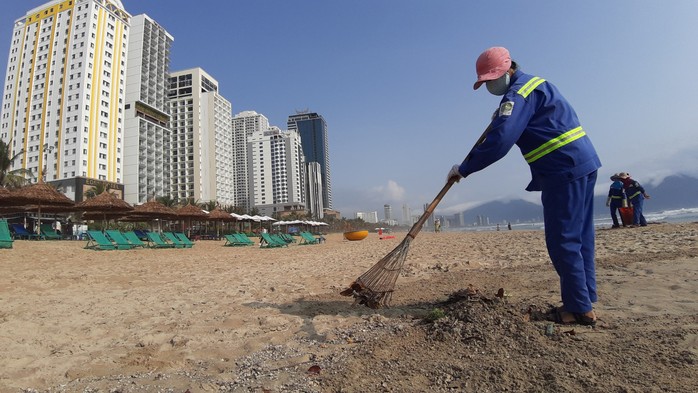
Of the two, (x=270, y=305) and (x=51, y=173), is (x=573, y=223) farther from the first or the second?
(x=51, y=173)

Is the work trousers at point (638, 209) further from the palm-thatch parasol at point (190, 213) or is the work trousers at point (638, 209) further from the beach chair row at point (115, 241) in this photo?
the palm-thatch parasol at point (190, 213)

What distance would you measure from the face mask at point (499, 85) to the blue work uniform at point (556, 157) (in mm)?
76

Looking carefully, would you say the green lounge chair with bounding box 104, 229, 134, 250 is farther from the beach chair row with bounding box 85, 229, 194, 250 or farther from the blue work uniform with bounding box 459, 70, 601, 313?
A: the blue work uniform with bounding box 459, 70, 601, 313

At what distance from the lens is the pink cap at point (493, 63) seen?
2877 millimetres

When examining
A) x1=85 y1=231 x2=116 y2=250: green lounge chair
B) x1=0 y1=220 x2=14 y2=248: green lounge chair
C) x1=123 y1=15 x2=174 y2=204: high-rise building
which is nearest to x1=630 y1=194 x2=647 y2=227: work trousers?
x1=85 y1=231 x2=116 y2=250: green lounge chair

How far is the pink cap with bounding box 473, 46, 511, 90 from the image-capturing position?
113 inches

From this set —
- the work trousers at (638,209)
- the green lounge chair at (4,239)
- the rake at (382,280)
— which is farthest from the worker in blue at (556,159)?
the green lounge chair at (4,239)

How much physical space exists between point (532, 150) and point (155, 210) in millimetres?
23778

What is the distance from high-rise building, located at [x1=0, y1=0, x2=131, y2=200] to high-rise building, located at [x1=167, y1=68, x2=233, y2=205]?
76.5ft

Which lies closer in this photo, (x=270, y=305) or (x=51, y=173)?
(x=270, y=305)

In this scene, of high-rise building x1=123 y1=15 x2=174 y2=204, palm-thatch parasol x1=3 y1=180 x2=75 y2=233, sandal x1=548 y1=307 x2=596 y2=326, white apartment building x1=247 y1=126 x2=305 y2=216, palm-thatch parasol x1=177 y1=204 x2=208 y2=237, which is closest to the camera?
sandal x1=548 y1=307 x2=596 y2=326

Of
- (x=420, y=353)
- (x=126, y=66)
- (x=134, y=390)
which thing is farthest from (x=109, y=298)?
(x=126, y=66)

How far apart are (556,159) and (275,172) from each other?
5294 inches

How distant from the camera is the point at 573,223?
106 inches
